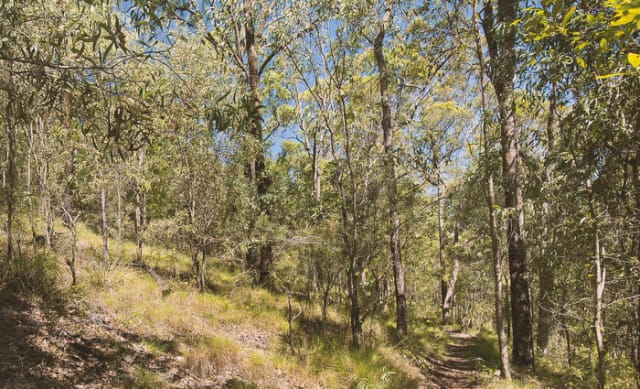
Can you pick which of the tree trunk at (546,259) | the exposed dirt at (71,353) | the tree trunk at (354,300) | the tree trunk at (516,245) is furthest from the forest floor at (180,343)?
the tree trunk at (546,259)

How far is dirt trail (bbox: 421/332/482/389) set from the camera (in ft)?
23.2

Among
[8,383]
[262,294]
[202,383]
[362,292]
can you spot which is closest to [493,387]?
[362,292]

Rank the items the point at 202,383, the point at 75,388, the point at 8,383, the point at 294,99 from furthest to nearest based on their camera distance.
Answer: the point at 294,99
the point at 202,383
the point at 75,388
the point at 8,383

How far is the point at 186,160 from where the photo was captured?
25.5 ft

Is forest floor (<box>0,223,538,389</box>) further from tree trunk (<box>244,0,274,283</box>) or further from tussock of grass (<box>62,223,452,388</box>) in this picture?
tree trunk (<box>244,0,274,283</box>)

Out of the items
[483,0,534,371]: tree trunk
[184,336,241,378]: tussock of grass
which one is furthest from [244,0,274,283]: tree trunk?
[483,0,534,371]: tree trunk

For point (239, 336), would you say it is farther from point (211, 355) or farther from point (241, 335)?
point (211, 355)

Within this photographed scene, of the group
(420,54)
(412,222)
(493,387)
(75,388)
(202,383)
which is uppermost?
(420,54)

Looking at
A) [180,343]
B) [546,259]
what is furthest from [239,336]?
[546,259]

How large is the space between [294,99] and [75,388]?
15605 mm

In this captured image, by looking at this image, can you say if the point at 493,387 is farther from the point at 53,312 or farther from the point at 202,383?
the point at 53,312

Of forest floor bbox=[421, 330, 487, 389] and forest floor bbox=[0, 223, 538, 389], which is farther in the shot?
Result: forest floor bbox=[421, 330, 487, 389]

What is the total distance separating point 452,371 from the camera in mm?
8508

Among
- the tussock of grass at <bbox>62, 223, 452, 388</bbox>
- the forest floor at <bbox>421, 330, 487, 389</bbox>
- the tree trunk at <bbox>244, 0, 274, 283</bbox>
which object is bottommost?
the forest floor at <bbox>421, 330, 487, 389</bbox>
